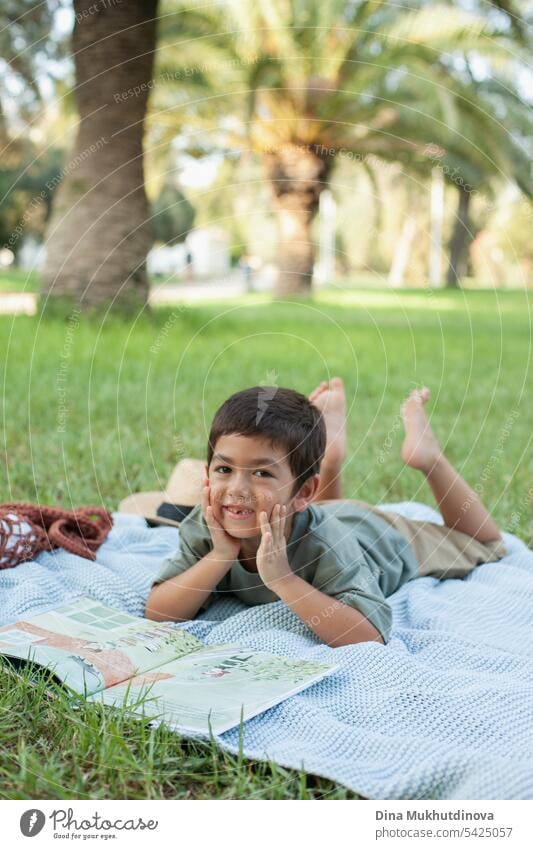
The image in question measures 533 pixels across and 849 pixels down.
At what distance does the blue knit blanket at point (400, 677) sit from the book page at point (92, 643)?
13 centimetres

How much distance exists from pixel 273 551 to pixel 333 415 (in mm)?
1203

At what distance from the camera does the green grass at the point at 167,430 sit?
1.93 metres

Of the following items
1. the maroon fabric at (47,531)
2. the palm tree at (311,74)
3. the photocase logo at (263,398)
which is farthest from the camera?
the palm tree at (311,74)

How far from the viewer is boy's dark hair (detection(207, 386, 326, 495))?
8.63 ft

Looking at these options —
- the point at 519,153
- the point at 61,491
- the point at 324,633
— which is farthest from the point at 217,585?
the point at 519,153

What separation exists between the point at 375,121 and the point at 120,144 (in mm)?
6157

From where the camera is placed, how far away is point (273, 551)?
2547 mm

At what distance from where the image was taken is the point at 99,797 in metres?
1.85

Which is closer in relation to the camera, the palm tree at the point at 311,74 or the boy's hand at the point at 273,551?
the boy's hand at the point at 273,551

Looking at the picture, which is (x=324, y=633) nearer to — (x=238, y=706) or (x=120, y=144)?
(x=238, y=706)

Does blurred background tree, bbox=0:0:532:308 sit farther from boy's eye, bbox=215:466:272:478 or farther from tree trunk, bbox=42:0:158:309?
boy's eye, bbox=215:466:272:478

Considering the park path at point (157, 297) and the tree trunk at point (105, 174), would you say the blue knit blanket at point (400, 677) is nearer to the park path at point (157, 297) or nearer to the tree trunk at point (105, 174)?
the park path at point (157, 297)

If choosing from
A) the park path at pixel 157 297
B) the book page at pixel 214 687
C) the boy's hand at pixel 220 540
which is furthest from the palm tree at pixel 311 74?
the book page at pixel 214 687

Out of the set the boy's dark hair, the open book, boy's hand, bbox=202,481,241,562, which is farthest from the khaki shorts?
the open book
